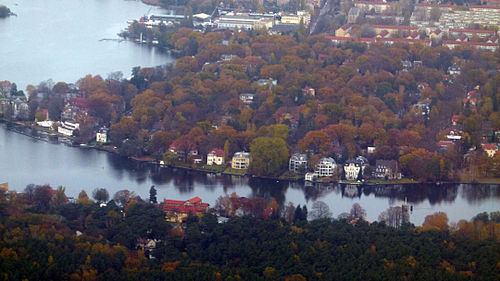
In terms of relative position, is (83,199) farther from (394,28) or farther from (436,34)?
(394,28)

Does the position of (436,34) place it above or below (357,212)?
above

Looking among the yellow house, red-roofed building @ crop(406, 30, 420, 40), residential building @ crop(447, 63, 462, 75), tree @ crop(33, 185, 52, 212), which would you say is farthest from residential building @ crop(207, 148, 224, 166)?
red-roofed building @ crop(406, 30, 420, 40)

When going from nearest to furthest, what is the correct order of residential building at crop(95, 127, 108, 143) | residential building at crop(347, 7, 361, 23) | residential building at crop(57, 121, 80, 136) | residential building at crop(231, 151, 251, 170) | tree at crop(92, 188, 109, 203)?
tree at crop(92, 188, 109, 203) < residential building at crop(231, 151, 251, 170) < residential building at crop(95, 127, 108, 143) < residential building at crop(57, 121, 80, 136) < residential building at crop(347, 7, 361, 23)

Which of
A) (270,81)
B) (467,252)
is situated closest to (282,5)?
(270,81)

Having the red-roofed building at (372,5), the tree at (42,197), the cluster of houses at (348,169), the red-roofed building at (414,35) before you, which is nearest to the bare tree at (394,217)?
the cluster of houses at (348,169)

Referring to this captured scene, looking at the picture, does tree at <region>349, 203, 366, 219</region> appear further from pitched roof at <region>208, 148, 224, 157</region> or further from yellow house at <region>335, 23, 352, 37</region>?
yellow house at <region>335, 23, 352, 37</region>

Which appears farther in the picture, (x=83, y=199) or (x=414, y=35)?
(x=414, y=35)

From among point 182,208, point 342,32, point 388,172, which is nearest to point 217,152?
point 388,172
